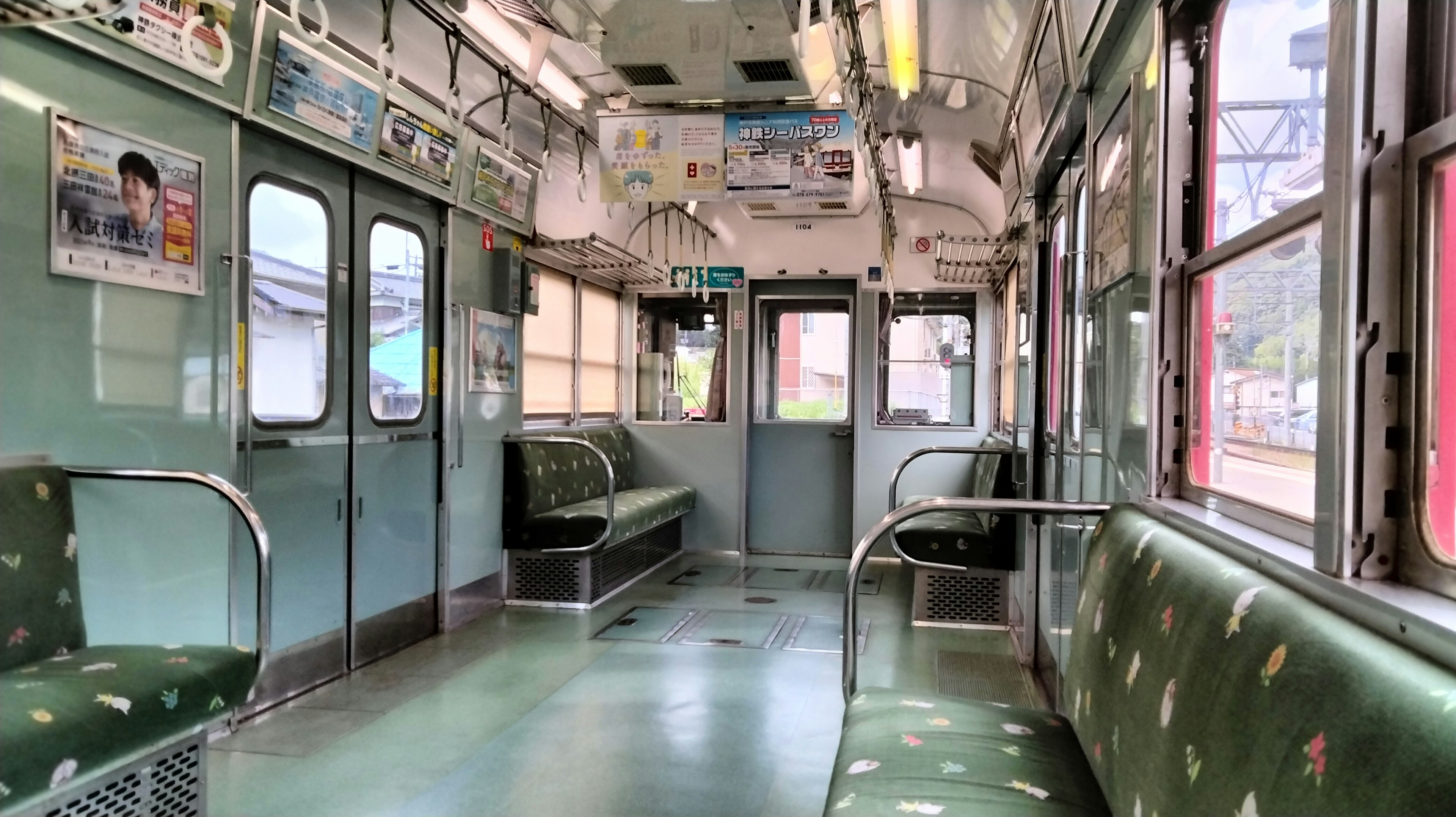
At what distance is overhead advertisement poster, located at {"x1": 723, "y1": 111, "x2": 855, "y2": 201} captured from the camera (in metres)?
4.89

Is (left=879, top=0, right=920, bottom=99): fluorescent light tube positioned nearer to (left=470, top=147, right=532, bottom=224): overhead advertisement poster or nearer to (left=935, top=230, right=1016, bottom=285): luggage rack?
(left=935, top=230, right=1016, bottom=285): luggage rack

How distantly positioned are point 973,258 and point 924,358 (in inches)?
46.5

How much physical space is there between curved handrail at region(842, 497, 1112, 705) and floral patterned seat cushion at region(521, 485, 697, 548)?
2.90 m

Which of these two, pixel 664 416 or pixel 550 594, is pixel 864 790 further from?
pixel 664 416

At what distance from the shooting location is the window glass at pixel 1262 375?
149 centimetres

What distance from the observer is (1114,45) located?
2.74 meters

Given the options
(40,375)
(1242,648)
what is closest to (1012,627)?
(1242,648)

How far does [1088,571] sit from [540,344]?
4774 mm

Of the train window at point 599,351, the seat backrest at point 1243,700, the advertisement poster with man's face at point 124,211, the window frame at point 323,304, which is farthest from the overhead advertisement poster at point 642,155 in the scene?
the seat backrest at point 1243,700

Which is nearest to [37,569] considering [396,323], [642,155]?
[396,323]

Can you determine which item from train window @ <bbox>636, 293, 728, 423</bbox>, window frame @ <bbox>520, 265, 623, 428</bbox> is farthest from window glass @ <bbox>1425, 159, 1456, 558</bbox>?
train window @ <bbox>636, 293, 728, 423</bbox>

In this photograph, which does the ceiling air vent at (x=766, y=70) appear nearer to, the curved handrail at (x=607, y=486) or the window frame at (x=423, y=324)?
the window frame at (x=423, y=324)

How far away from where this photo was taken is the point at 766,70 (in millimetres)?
4121

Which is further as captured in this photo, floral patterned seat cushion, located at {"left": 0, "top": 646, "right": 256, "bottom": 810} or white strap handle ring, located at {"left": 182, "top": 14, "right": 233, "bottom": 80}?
white strap handle ring, located at {"left": 182, "top": 14, "right": 233, "bottom": 80}
